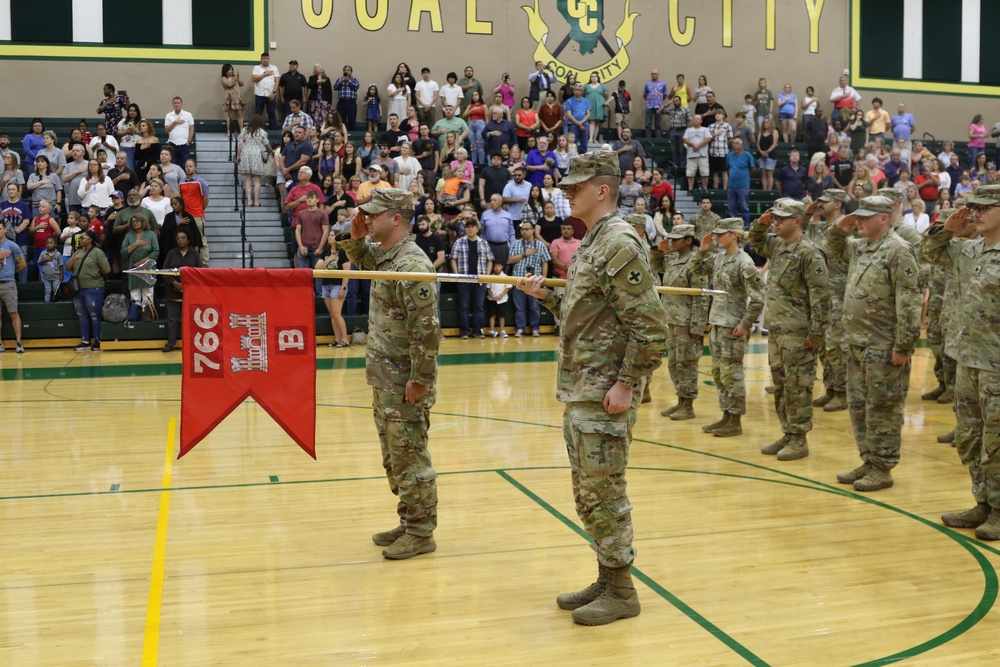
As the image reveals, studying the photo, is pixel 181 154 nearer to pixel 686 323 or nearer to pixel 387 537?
pixel 686 323

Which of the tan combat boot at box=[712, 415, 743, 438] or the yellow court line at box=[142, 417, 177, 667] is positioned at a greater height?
the tan combat boot at box=[712, 415, 743, 438]

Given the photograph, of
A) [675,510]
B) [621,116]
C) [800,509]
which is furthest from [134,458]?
[621,116]

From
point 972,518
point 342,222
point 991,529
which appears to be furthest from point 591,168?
point 342,222

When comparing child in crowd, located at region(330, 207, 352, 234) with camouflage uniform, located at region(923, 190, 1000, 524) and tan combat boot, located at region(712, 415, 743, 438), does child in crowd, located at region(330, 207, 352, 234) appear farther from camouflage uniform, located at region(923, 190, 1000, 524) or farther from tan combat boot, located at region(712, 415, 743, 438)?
camouflage uniform, located at region(923, 190, 1000, 524)

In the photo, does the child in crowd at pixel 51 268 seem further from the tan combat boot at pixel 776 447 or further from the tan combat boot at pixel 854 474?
the tan combat boot at pixel 854 474

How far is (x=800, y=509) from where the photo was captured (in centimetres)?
718

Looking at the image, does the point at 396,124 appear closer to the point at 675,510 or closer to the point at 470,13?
the point at 470,13

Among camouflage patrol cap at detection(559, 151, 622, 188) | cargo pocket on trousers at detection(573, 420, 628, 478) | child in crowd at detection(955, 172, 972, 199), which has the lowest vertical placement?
cargo pocket on trousers at detection(573, 420, 628, 478)

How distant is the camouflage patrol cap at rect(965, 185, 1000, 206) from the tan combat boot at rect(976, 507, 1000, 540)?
1.94 meters

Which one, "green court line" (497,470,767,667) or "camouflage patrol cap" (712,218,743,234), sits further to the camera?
"camouflage patrol cap" (712,218,743,234)

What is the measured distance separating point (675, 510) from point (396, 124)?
14.1 meters

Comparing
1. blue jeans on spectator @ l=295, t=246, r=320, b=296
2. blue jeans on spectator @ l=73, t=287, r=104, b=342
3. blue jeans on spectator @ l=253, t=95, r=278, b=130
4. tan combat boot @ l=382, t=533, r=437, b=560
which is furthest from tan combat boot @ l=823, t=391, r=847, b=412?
blue jeans on spectator @ l=253, t=95, r=278, b=130

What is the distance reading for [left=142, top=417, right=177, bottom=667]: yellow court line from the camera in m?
4.79

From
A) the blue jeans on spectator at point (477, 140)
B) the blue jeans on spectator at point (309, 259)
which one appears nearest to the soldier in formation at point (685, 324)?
the blue jeans on spectator at point (309, 259)
